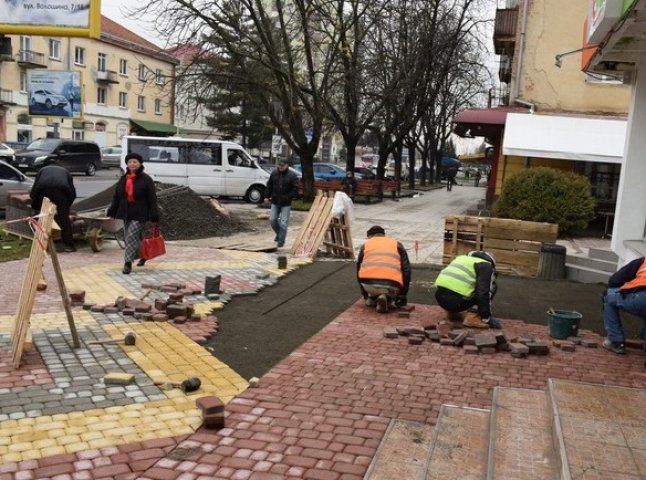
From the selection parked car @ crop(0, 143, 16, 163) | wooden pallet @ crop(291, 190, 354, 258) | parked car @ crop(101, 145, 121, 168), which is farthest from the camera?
parked car @ crop(101, 145, 121, 168)

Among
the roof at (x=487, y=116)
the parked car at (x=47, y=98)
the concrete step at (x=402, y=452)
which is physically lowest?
the concrete step at (x=402, y=452)

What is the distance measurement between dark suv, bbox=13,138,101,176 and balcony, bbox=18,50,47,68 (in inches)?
633

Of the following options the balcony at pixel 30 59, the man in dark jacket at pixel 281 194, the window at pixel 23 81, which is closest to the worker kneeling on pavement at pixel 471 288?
the man in dark jacket at pixel 281 194

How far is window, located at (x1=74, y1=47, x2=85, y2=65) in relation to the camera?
52.8 m

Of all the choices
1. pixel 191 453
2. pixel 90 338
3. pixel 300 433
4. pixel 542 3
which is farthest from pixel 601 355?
pixel 542 3

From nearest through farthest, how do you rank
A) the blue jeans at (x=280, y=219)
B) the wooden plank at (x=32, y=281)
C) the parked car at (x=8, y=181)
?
1. the wooden plank at (x=32, y=281)
2. the blue jeans at (x=280, y=219)
3. the parked car at (x=8, y=181)

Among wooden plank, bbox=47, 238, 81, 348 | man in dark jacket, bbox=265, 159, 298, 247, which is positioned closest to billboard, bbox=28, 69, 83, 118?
man in dark jacket, bbox=265, 159, 298, 247

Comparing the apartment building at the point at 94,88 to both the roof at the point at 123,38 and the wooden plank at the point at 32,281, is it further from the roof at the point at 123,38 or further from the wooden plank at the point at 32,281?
the wooden plank at the point at 32,281

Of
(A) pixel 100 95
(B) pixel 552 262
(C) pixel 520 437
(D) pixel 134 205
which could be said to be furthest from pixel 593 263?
(A) pixel 100 95

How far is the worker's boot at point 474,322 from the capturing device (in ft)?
23.4

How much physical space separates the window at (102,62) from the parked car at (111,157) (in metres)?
13.6

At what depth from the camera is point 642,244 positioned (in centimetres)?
935

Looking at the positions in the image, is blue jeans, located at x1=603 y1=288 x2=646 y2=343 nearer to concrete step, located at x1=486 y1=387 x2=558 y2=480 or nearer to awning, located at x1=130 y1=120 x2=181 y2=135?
concrete step, located at x1=486 y1=387 x2=558 y2=480

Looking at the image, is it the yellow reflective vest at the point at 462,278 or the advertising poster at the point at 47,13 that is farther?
the advertising poster at the point at 47,13
